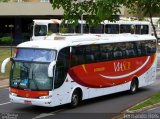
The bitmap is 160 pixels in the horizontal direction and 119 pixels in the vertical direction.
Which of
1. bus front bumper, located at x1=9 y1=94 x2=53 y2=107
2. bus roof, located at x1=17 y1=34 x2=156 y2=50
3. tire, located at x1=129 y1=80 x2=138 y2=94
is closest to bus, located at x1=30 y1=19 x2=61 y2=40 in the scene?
tire, located at x1=129 y1=80 x2=138 y2=94

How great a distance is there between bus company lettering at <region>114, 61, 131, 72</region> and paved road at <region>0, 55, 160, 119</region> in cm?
134

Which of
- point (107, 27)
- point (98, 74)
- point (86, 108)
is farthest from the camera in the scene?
point (107, 27)

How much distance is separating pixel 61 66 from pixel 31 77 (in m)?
1.25

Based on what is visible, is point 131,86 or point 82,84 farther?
point 131,86

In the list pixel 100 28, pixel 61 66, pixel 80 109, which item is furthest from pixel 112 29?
pixel 61 66

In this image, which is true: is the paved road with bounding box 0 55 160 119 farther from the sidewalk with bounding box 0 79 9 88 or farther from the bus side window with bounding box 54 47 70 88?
the sidewalk with bounding box 0 79 9 88

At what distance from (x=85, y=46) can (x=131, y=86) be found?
483 cm

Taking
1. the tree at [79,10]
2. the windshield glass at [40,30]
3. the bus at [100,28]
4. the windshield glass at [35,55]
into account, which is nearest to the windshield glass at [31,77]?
the windshield glass at [35,55]

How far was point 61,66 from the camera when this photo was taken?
18.8 m

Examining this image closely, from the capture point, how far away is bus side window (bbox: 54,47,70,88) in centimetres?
1852

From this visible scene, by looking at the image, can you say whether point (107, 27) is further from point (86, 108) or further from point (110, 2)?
point (110, 2)

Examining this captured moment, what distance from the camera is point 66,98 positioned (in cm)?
1908

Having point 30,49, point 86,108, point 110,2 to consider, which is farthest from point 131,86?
point 110,2

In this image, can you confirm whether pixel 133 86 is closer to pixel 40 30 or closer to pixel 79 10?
pixel 79 10
